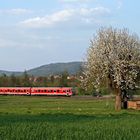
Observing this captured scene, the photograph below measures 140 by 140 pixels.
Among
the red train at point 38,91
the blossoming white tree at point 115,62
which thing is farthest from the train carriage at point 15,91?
the blossoming white tree at point 115,62

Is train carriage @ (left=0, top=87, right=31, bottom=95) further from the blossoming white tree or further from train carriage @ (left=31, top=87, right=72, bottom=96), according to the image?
the blossoming white tree

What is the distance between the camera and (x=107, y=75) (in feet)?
206

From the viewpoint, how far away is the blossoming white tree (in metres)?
62.6

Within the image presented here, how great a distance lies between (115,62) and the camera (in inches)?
2467

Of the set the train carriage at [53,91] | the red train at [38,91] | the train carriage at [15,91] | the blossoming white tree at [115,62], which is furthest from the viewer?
the train carriage at [15,91]

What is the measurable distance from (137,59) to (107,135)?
41290 millimetres

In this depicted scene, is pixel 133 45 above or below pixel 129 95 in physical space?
above

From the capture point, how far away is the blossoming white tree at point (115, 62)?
6256 cm

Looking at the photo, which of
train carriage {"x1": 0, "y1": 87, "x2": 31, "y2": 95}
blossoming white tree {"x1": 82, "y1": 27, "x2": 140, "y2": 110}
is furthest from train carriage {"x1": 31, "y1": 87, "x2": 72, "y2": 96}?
blossoming white tree {"x1": 82, "y1": 27, "x2": 140, "y2": 110}

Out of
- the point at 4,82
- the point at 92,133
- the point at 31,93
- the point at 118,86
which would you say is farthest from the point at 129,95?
the point at 4,82

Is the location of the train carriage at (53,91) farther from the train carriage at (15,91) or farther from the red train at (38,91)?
the train carriage at (15,91)

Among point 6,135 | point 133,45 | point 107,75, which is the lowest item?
point 6,135

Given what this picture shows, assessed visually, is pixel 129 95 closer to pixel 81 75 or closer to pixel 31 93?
pixel 81 75

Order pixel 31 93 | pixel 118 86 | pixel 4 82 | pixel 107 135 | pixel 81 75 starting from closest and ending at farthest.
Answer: pixel 107 135 → pixel 118 86 → pixel 81 75 → pixel 31 93 → pixel 4 82
